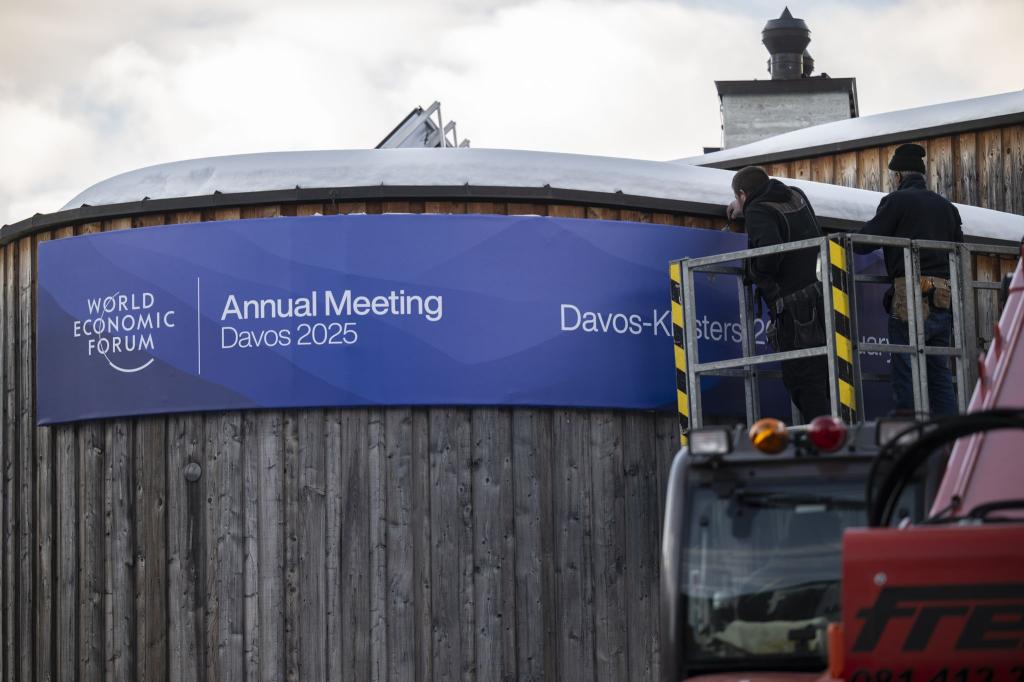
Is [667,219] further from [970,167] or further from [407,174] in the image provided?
[970,167]

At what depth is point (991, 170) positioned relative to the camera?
53.4 feet

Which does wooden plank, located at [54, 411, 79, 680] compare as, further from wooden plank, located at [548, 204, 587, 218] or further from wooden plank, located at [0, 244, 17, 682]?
wooden plank, located at [548, 204, 587, 218]

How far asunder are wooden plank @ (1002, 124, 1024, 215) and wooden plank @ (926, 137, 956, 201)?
0.55 meters

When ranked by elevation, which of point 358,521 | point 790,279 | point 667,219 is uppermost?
point 667,219

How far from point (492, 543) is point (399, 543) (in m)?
0.65

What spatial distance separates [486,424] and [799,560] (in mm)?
5008

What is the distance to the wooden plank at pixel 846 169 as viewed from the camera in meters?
16.9

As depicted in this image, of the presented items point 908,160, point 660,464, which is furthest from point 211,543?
point 908,160

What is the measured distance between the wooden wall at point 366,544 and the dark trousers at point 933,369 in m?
1.76

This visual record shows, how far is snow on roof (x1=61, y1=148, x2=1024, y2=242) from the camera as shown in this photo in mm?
11203

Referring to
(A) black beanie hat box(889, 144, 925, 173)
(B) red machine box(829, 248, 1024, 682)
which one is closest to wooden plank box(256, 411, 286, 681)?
(A) black beanie hat box(889, 144, 925, 173)

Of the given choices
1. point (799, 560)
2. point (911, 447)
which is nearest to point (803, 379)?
point (799, 560)

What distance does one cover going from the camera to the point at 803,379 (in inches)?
410

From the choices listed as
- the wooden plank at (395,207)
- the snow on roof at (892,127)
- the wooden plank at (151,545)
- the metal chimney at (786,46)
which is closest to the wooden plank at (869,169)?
the snow on roof at (892,127)
